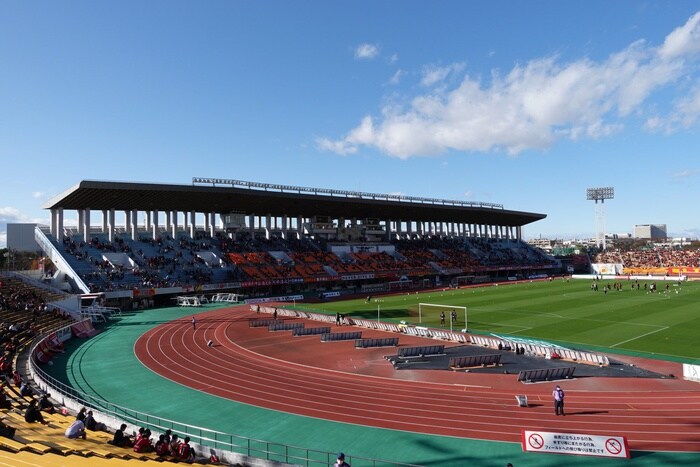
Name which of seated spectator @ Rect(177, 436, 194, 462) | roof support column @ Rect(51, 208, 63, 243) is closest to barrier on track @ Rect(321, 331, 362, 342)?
seated spectator @ Rect(177, 436, 194, 462)

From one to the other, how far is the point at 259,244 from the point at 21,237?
3042 centimetres

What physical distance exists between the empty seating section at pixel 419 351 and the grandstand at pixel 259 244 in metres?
34.9

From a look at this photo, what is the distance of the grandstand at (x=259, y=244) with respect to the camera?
52.0 m

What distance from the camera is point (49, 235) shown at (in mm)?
53094

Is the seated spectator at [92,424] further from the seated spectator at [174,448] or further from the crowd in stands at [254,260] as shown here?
the crowd in stands at [254,260]

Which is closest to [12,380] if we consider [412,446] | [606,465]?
[412,446]

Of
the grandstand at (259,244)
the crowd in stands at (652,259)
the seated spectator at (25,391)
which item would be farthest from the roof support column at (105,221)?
the crowd in stands at (652,259)

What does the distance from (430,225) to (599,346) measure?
71486 millimetres

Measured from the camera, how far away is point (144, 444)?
12.4 metres

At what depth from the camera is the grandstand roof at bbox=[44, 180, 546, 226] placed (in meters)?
51.4

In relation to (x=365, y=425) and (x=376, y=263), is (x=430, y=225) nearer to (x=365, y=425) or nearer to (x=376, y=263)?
(x=376, y=263)

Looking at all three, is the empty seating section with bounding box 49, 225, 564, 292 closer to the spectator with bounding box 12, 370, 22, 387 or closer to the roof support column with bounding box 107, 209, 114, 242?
the roof support column with bounding box 107, 209, 114, 242

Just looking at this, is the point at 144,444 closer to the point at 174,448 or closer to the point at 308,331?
the point at 174,448

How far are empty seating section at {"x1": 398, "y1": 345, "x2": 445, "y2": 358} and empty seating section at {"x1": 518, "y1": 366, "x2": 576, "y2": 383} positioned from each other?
6.41 metres
